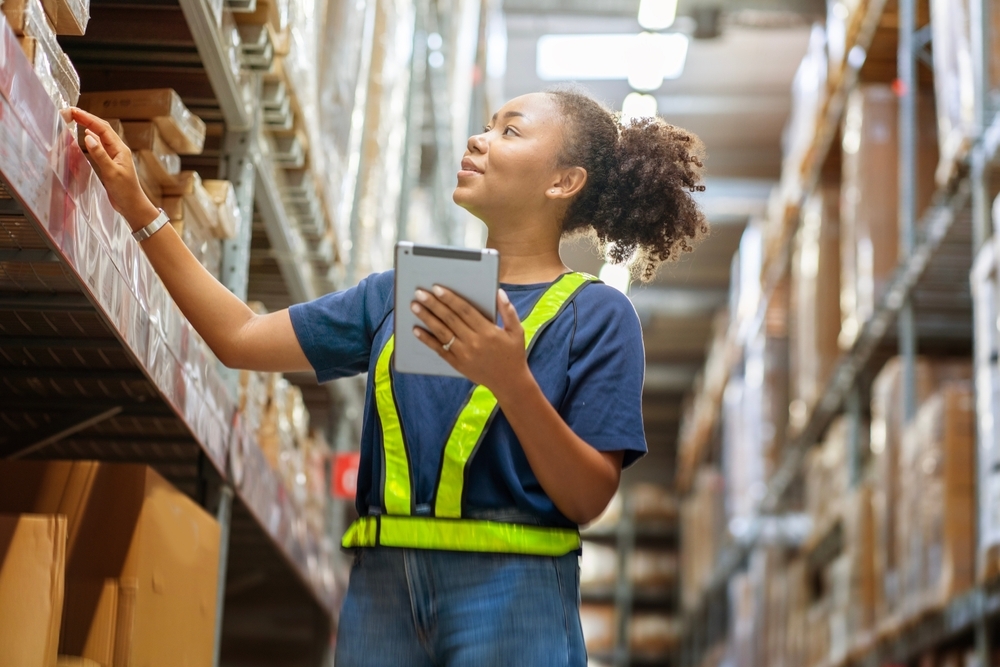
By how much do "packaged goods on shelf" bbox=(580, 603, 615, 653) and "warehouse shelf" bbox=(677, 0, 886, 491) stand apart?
1.64 metres

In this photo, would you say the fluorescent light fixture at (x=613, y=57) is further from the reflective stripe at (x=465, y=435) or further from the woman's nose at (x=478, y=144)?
the reflective stripe at (x=465, y=435)

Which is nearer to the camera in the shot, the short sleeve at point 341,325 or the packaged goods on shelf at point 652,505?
the short sleeve at point 341,325

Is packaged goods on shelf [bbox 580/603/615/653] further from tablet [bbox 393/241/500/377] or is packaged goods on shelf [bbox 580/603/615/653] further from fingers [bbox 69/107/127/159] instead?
tablet [bbox 393/241/500/377]

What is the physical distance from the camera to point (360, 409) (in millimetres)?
5727

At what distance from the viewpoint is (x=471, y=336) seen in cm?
163

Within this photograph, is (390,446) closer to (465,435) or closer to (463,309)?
(465,435)

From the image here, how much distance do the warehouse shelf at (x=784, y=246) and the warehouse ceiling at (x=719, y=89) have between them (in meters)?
0.63

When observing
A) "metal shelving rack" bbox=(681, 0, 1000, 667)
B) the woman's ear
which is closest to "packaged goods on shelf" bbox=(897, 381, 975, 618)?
"metal shelving rack" bbox=(681, 0, 1000, 667)

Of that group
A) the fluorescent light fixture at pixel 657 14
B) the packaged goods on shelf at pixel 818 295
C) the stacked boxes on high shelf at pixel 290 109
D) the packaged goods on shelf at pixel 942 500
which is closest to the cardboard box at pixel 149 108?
the stacked boxes on high shelf at pixel 290 109

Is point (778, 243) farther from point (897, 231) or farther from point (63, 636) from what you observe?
point (63, 636)

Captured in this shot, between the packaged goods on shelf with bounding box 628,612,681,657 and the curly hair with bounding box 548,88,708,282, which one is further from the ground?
the curly hair with bounding box 548,88,708,282

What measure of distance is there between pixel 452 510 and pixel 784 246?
26.3ft

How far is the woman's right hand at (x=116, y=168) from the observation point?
194cm

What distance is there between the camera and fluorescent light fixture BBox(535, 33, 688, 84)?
10.1m
